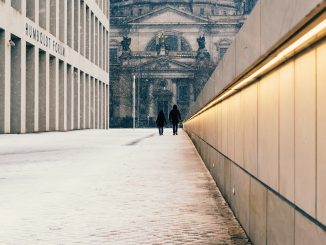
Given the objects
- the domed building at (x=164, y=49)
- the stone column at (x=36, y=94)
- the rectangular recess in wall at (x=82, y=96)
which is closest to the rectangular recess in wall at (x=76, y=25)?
the rectangular recess in wall at (x=82, y=96)

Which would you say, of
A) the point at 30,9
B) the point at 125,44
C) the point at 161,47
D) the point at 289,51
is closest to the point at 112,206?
the point at 289,51

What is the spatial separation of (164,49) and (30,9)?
62.6 m

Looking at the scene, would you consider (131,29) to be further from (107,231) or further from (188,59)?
(107,231)

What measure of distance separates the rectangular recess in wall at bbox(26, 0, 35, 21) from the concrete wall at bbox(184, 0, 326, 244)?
33.2 meters

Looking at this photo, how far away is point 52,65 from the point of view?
148ft

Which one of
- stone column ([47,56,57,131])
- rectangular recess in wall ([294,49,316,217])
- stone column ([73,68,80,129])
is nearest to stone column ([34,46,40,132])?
stone column ([47,56,57,131])

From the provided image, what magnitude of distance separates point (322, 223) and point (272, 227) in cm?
142

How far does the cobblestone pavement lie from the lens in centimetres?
617

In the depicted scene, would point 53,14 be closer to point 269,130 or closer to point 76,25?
point 76,25

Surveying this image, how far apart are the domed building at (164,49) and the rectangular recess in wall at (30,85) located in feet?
173

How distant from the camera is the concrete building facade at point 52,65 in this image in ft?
115

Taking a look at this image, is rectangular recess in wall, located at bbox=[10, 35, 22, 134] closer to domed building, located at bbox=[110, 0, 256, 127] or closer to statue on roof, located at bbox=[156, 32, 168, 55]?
domed building, located at bbox=[110, 0, 256, 127]

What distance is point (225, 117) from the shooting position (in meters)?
9.40

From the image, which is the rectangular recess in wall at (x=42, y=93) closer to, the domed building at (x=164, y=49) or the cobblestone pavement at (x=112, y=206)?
the cobblestone pavement at (x=112, y=206)
